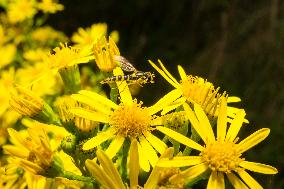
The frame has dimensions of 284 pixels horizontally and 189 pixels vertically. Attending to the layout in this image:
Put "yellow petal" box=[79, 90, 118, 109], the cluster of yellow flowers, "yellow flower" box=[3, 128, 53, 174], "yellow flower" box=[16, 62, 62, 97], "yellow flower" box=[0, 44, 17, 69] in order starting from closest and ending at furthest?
the cluster of yellow flowers < "yellow flower" box=[3, 128, 53, 174] < "yellow petal" box=[79, 90, 118, 109] < "yellow flower" box=[16, 62, 62, 97] < "yellow flower" box=[0, 44, 17, 69]

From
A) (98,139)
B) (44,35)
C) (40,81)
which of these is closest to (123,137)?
(98,139)

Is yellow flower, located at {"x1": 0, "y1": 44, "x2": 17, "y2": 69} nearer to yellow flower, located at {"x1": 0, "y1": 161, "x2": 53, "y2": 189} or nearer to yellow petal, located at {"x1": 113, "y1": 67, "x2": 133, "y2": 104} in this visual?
yellow flower, located at {"x1": 0, "y1": 161, "x2": 53, "y2": 189}

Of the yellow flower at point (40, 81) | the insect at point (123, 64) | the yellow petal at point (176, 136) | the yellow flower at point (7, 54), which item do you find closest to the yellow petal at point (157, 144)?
the yellow petal at point (176, 136)

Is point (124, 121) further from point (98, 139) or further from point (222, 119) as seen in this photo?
point (222, 119)

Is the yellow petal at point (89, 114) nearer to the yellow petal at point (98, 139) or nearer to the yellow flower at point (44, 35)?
the yellow petal at point (98, 139)

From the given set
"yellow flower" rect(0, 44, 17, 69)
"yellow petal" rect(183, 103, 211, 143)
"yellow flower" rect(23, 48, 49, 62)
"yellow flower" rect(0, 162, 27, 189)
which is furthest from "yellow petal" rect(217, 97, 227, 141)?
"yellow flower" rect(0, 44, 17, 69)

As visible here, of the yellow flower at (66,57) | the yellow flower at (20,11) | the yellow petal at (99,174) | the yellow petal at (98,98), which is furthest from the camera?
the yellow flower at (20,11)

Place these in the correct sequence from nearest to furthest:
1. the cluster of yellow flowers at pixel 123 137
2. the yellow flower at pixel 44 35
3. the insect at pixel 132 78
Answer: the cluster of yellow flowers at pixel 123 137 < the insect at pixel 132 78 < the yellow flower at pixel 44 35
